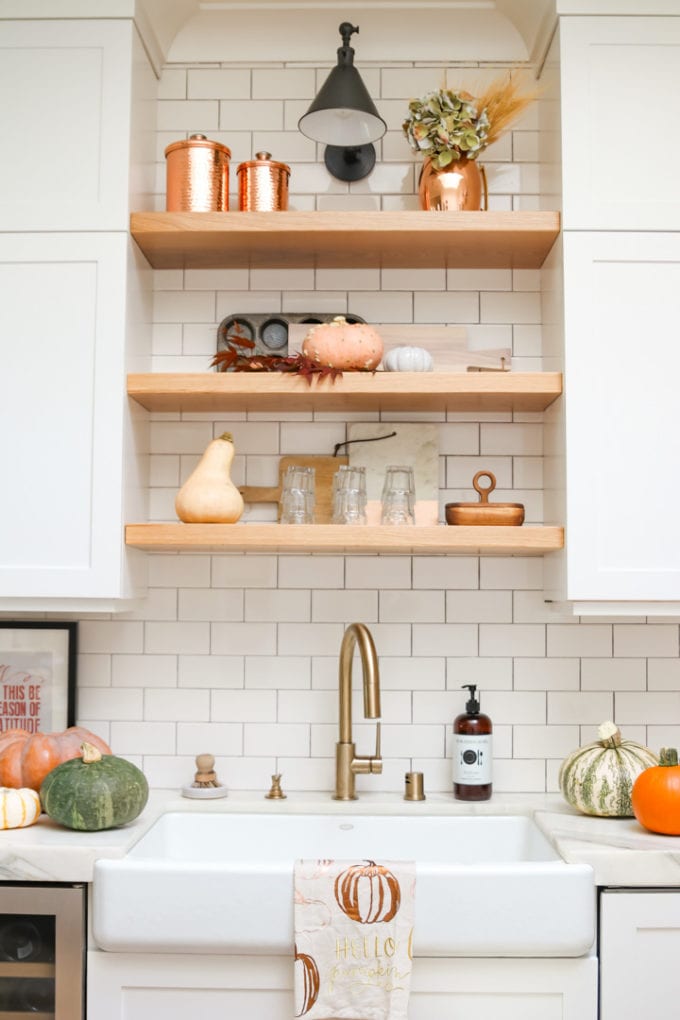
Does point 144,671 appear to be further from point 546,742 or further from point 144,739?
point 546,742

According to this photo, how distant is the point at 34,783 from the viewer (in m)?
2.29

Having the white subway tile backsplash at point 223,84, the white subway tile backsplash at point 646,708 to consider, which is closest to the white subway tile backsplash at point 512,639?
the white subway tile backsplash at point 646,708

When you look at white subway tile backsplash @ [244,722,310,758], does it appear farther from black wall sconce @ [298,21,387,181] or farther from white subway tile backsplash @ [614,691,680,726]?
black wall sconce @ [298,21,387,181]

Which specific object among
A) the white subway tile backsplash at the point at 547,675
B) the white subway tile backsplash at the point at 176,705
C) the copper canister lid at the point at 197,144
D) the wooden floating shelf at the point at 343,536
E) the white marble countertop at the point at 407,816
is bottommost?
the white marble countertop at the point at 407,816

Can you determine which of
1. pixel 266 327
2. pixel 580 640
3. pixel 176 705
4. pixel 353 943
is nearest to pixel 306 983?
pixel 353 943

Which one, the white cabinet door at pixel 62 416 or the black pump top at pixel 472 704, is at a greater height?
the white cabinet door at pixel 62 416

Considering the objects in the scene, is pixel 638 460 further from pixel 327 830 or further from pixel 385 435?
pixel 327 830

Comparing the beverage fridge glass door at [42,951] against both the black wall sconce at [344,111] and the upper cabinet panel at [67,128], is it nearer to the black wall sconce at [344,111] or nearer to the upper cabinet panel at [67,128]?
the upper cabinet panel at [67,128]

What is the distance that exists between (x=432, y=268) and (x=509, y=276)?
8.1 inches

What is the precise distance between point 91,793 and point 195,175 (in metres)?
1.48

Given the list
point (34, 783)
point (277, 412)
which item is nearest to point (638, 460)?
point (277, 412)

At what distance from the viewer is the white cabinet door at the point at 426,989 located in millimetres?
1972

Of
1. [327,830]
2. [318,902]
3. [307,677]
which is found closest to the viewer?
[318,902]

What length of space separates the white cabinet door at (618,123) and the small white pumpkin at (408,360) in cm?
45
